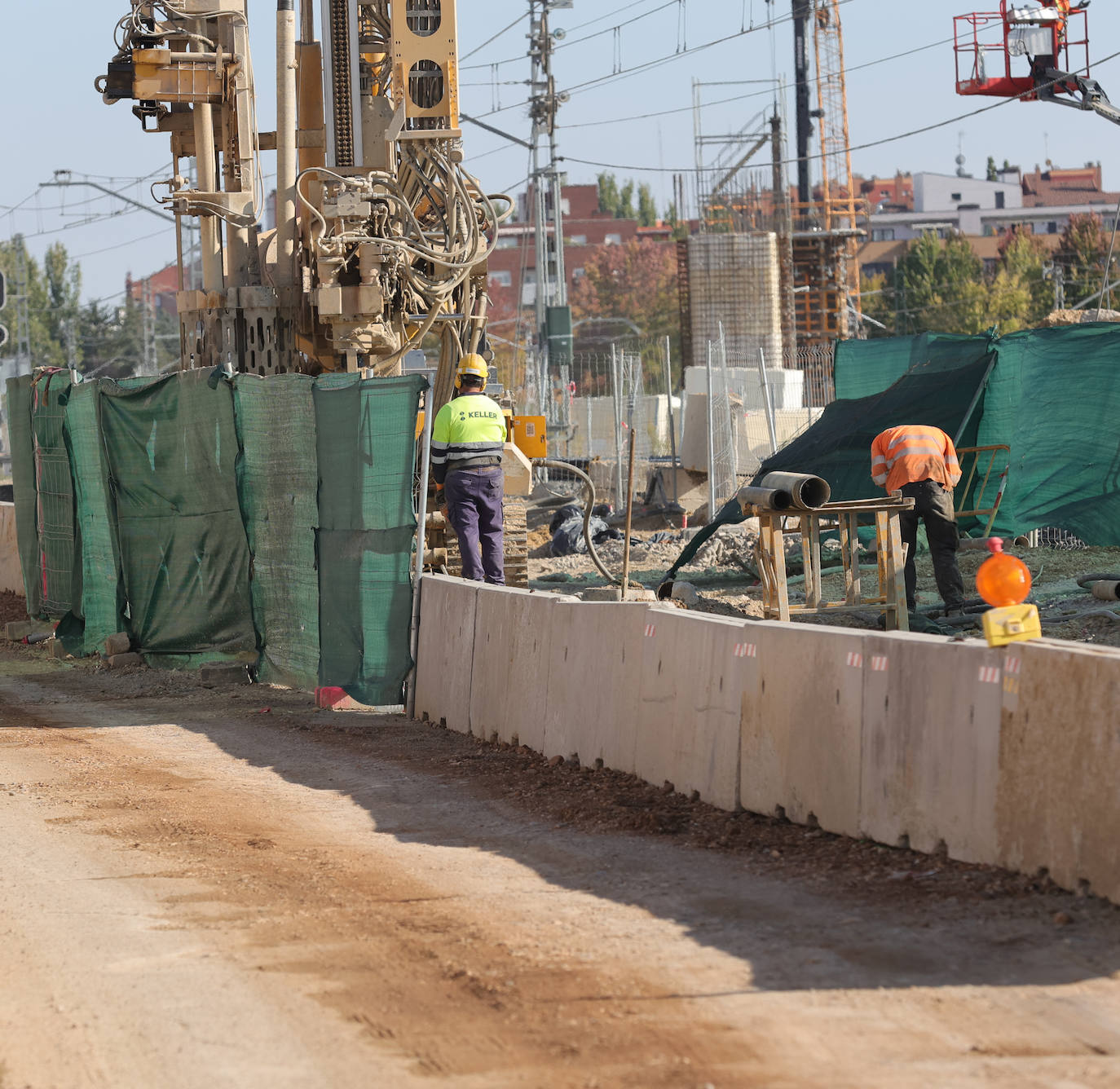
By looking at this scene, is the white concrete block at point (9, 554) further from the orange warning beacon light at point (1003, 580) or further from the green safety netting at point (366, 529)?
the orange warning beacon light at point (1003, 580)

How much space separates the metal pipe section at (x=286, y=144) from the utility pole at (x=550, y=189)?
26015 millimetres

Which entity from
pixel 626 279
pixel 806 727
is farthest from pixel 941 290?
pixel 806 727

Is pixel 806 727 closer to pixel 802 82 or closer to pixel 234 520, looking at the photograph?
pixel 234 520

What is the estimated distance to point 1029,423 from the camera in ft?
56.7

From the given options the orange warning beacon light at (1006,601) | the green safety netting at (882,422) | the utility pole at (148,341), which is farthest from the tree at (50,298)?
the orange warning beacon light at (1006,601)

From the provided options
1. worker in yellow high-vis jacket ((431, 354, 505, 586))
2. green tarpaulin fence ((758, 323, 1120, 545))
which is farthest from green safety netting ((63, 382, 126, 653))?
green tarpaulin fence ((758, 323, 1120, 545))

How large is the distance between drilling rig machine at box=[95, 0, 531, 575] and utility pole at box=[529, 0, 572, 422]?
81.8ft

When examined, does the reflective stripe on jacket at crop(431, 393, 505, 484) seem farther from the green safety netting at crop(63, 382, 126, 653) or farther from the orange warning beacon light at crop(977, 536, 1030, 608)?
the orange warning beacon light at crop(977, 536, 1030, 608)

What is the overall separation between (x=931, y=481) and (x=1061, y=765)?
25.7ft

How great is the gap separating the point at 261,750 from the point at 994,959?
6.22 metres

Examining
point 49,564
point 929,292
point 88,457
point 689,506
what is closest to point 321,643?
point 88,457

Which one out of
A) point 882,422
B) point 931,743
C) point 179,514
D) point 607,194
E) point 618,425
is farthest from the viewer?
point 607,194

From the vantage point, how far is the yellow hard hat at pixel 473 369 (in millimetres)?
12922

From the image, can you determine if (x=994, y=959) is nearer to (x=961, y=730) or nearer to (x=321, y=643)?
(x=961, y=730)
